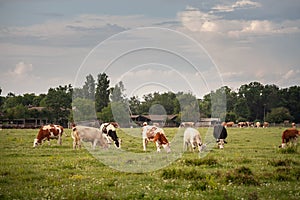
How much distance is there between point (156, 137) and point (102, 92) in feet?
26.4

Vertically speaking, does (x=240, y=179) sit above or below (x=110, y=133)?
below

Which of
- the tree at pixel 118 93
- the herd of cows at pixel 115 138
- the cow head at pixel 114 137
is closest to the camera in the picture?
the herd of cows at pixel 115 138

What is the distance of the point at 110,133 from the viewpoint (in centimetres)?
3303

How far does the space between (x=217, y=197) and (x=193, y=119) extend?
20548 millimetres

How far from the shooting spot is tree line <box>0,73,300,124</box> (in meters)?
32.4

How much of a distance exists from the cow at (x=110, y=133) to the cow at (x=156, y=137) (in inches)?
88.5

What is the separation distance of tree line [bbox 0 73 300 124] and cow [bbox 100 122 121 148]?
659 millimetres

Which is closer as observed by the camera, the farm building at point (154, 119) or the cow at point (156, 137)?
the cow at point (156, 137)

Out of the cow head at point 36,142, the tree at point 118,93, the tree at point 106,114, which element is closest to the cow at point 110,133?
the tree at point 106,114

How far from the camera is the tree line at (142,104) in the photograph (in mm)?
32406

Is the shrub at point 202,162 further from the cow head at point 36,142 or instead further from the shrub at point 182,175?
the cow head at point 36,142

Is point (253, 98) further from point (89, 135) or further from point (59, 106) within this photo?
point (89, 135)

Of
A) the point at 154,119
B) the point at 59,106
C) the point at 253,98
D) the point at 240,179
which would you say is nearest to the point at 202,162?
the point at 240,179

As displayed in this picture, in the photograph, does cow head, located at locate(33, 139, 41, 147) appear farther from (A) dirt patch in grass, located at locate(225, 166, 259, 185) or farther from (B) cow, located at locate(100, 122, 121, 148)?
(A) dirt patch in grass, located at locate(225, 166, 259, 185)
